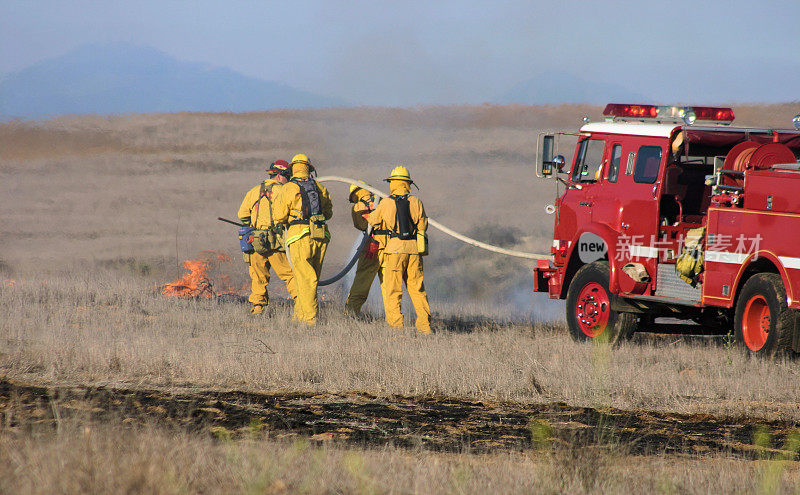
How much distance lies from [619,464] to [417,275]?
6612mm

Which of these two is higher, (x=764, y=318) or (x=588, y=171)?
(x=588, y=171)

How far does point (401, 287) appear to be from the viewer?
1182 centimetres

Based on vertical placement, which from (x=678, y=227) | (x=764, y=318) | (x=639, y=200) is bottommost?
(x=764, y=318)

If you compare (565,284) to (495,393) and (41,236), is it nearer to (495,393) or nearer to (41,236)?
(495,393)

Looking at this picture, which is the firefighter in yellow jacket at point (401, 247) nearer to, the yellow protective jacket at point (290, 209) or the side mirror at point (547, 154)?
the yellow protective jacket at point (290, 209)

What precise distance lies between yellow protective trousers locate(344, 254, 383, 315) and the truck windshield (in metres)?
3.10

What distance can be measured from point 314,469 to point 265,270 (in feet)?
29.5

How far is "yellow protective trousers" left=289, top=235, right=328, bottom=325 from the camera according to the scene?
12.4 m

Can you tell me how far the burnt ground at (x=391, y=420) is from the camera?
6062 mm

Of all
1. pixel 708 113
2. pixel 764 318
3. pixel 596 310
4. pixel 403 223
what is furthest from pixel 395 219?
pixel 764 318

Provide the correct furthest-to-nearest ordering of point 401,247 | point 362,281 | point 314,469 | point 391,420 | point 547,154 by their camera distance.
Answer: point 362,281, point 401,247, point 547,154, point 391,420, point 314,469

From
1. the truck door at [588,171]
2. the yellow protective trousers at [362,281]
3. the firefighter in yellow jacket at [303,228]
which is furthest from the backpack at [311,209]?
the truck door at [588,171]

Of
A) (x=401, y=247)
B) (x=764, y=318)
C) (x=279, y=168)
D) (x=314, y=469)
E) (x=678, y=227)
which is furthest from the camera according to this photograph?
(x=279, y=168)

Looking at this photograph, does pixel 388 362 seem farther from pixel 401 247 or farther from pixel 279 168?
pixel 279 168
